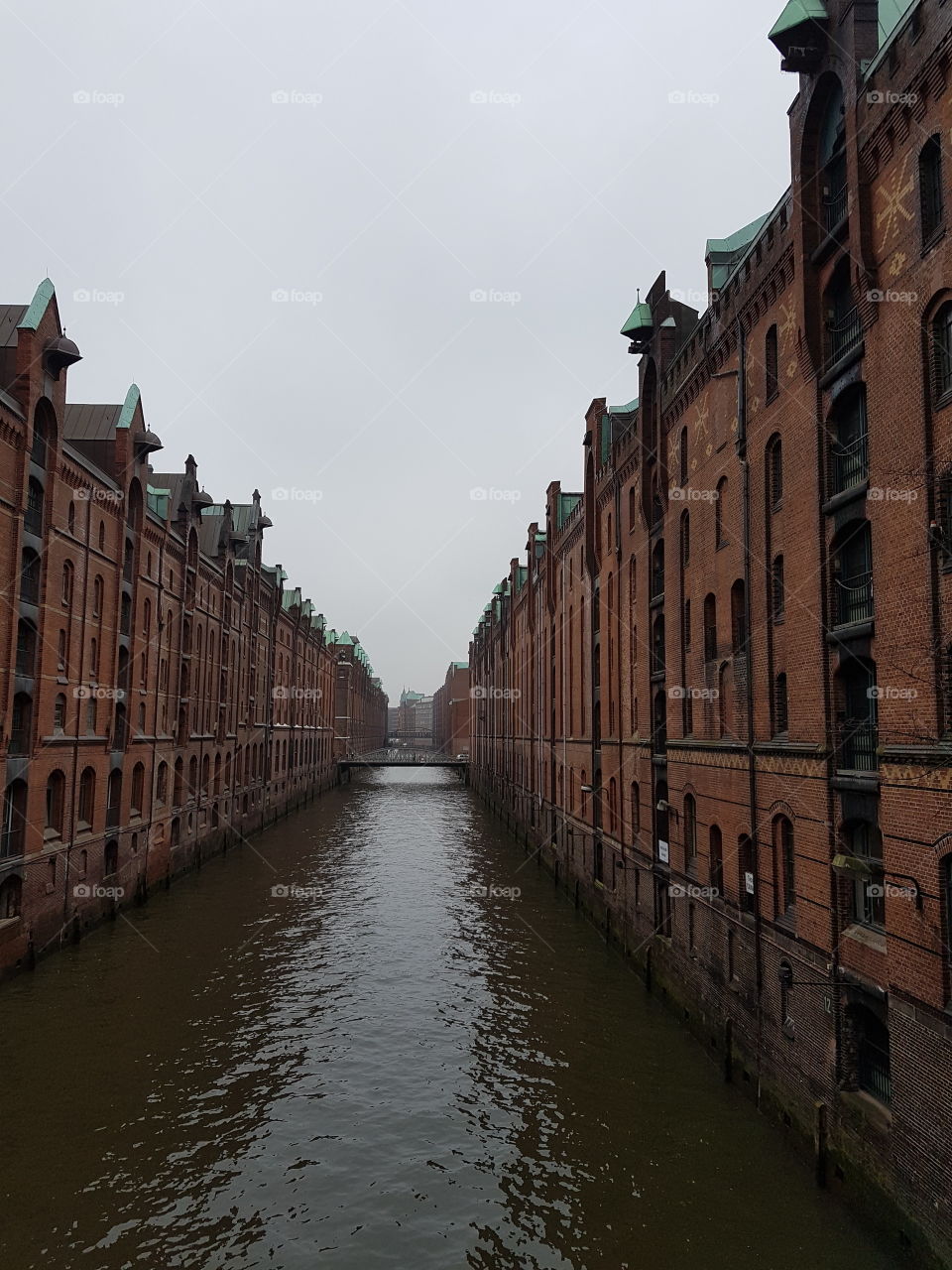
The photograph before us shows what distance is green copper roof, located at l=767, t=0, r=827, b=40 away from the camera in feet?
44.2

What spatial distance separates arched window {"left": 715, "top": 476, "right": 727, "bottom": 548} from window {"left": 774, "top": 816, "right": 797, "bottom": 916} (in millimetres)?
6546

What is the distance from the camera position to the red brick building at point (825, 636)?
10.4 m

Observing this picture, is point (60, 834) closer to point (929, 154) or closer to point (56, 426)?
point (56, 426)

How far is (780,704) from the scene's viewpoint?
15703mm

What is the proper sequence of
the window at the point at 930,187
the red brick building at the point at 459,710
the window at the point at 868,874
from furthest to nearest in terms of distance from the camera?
the red brick building at the point at 459,710
the window at the point at 868,874
the window at the point at 930,187

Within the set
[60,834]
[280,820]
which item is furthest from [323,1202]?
[280,820]

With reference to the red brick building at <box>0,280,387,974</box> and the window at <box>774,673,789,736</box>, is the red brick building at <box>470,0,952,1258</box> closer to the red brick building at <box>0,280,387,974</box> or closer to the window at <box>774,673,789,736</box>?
the window at <box>774,673,789,736</box>

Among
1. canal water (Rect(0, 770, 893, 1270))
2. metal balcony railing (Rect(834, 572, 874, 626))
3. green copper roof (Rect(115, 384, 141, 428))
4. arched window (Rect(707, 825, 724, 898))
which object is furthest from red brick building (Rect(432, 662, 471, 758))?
metal balcony railing (Rect(834, 572, 874, 626))

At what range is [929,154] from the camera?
10.9 m

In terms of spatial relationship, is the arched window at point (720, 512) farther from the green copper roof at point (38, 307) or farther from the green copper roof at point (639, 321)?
the green copper roof at point (38, 307)

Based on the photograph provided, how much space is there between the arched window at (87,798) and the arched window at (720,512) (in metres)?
20.7

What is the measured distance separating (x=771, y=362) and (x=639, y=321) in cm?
920

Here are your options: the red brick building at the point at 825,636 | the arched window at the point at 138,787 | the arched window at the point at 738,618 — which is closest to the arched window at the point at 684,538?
the red brick building at the point at 825,636

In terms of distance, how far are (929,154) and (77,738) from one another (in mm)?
25116
